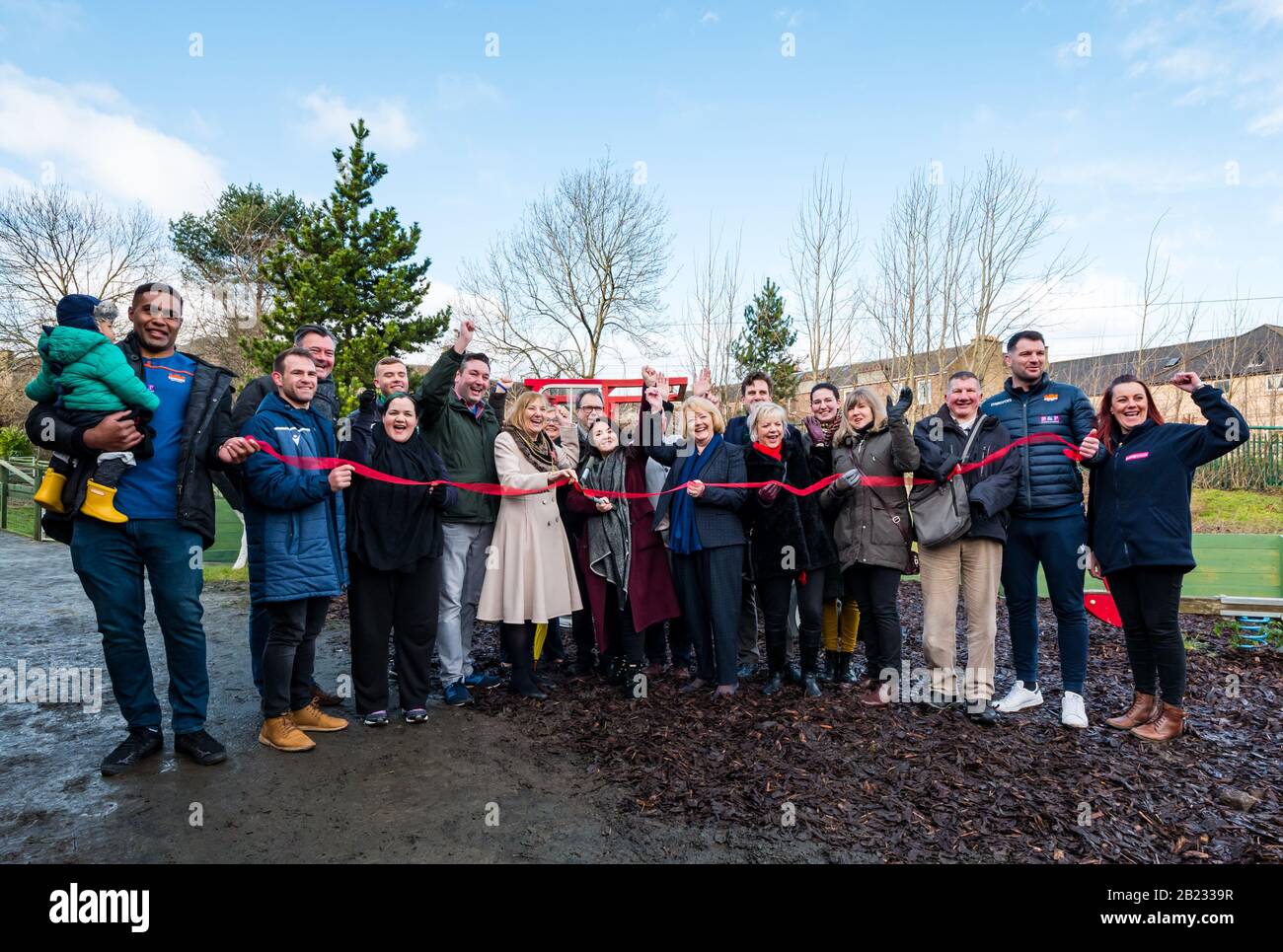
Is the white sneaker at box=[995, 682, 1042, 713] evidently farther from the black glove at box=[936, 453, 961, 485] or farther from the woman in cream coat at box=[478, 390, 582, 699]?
the woman in cream coat at box=[478, 390, 582, 699]

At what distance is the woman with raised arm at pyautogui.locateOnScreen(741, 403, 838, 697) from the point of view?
201 inches

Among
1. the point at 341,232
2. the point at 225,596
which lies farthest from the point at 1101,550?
the point at 341,232

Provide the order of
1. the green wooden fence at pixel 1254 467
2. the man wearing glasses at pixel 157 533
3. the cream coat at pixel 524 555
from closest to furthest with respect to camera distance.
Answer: the man wearing glasses at pixel 157 533 → the cream coat at pixel 524 555 → the green wooden fence at pixel 1254 467

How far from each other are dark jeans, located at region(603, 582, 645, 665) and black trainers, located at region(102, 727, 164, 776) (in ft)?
9.60

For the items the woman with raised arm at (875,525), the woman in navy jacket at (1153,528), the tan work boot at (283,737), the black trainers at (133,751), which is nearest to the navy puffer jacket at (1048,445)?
the woman in navy jacket at (1153,528)

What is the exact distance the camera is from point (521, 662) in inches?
205

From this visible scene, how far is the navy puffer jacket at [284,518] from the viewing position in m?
4.05

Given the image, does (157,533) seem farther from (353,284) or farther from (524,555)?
(353,284)

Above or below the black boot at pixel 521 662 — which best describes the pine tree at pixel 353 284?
above

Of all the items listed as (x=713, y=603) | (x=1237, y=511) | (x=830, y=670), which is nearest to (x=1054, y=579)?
(x=830, y=670)

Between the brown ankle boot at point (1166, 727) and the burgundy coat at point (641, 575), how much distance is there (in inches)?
122

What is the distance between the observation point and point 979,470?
484cm

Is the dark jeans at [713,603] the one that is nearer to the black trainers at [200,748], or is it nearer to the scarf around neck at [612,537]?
the scarf around neck at [612,537]
